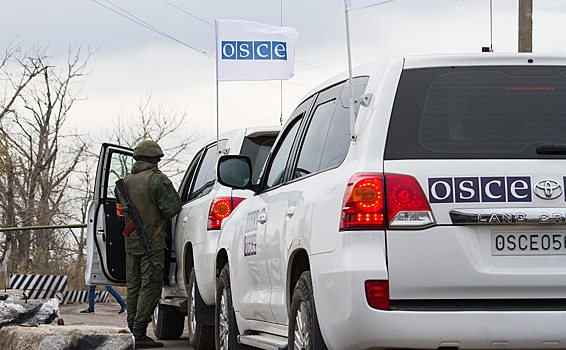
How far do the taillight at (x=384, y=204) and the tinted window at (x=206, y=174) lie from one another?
460 cm

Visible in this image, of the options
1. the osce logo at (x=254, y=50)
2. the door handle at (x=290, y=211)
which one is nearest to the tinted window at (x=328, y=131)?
the door handle at (x=290, y=211)

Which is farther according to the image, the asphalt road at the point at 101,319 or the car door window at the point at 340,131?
the asphalt road at the point at 101,319

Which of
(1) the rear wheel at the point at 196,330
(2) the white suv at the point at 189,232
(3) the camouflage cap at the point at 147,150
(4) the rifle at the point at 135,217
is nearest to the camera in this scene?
(2) the white suv at the point at 189,232

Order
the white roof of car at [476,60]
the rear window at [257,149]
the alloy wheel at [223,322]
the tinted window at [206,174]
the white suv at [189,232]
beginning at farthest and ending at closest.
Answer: the tinted window at [206,174] → the rear window at [257,149] → the white suv at [189,232] → the alloy wheel at [223,322] → the white roof of car at [476,60]

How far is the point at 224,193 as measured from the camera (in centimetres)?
780

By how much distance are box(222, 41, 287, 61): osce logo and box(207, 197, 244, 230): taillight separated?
4.25m

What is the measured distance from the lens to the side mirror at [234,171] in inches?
232

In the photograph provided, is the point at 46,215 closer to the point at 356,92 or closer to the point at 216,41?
the point at 216,41

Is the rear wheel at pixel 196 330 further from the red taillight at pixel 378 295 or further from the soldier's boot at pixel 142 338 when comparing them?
the red taillight at pixel 378 295

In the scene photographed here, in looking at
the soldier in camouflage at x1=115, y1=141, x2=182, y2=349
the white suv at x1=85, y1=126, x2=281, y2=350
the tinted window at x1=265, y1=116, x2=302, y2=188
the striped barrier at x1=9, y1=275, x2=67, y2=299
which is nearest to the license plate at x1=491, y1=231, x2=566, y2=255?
the tinted window at x1=265, y1=116, x2=302, y2=188

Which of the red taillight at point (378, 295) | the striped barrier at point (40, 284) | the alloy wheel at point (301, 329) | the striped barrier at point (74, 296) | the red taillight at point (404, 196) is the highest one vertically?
the red taillight at point (404, 196)

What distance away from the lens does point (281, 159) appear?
18.9 ft

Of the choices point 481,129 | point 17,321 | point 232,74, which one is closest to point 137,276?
point 17,321

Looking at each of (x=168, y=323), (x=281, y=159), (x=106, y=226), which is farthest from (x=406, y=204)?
(x=168, y=323)
